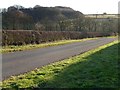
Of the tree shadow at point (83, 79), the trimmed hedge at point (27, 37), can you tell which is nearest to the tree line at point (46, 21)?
the trimmed hedge at point (27, 37)

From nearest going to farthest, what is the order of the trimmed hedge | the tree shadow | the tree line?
the tree shadow
the trimmed hedge
the tree line

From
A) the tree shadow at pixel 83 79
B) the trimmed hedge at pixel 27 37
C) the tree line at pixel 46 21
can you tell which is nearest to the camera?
the tree shadow at pixel 83 79

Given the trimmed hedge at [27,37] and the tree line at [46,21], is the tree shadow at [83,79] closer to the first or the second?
the trimmed hedge at [27,37]

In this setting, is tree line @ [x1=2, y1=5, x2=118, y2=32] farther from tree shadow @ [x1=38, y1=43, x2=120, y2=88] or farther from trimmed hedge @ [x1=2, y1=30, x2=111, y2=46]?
tree shadow @ [x1=38, y1=43, x2=120, y2=88]

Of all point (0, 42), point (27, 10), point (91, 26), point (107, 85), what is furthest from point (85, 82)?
point (91, 26)

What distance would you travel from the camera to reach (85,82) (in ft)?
37.7

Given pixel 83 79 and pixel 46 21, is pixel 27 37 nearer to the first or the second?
pixel 83 79

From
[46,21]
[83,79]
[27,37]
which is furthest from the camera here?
[46,21]

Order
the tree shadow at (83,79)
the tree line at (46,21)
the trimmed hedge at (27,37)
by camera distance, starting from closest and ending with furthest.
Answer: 1. the tree shadow at (83,79)
2. the trimmed hedge at (27,37)
3. the tree line at (46,21)

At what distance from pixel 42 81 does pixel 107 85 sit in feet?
6.79

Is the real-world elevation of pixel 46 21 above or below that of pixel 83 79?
above

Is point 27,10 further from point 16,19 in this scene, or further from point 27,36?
point 27,36

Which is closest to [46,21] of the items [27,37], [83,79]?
[27,37]

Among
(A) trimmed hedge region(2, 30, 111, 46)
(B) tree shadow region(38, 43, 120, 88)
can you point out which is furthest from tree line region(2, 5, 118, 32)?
(B) tree shadow region(38, 43, 120, 88)
